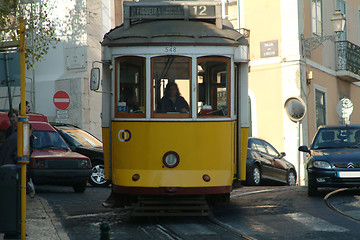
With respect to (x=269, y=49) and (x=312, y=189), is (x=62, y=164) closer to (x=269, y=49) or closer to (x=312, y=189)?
(x=312, y=189)

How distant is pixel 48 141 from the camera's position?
58.0 feet

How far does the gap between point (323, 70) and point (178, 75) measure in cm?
1954

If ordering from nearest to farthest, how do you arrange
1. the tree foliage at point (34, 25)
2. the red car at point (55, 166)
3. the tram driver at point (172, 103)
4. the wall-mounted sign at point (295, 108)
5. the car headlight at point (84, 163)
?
1. the tram driver at point (172, 103)
2. the red car at point (55, 166)
3. the car headlight at point (84, 163)
4. the wall-mounted sign at point (295, 108)
5. the tree foliage at point (34, 25)

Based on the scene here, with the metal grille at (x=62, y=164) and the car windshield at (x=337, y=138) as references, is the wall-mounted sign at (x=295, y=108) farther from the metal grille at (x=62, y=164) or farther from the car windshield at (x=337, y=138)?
the metal grille at (x=62, y=164)

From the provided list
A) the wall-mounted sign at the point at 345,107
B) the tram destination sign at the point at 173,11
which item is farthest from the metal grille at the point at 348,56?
the tram destination sign at the point at 173,11

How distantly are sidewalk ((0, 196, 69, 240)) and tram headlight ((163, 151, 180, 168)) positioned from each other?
1832 mm

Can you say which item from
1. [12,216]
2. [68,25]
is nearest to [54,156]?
[12,216]

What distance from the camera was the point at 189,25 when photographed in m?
11.6

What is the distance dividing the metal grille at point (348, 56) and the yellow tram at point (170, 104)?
20463 millimetres

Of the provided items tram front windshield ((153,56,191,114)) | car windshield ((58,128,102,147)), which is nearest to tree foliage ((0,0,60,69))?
car windshield ((58,128,102,147))

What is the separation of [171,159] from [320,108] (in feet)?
64.5

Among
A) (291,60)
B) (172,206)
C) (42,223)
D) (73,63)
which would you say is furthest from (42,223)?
(73,63)

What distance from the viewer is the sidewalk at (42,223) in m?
9.98

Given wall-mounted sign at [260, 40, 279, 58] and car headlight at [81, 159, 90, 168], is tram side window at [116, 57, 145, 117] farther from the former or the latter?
wall-mounted sign at [260, 40, 279, 58]
